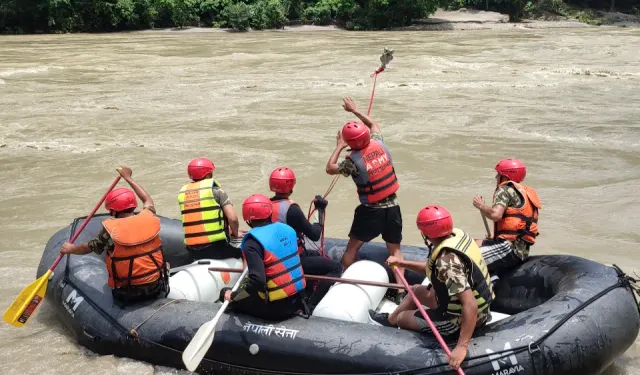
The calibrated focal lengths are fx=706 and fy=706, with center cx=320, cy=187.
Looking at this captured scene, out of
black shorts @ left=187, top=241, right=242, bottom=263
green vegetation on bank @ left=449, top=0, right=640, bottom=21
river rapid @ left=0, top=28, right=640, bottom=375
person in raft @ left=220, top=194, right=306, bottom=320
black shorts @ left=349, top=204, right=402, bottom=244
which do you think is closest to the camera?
person in raft @ left=220, top=194, right=306, bottom=320

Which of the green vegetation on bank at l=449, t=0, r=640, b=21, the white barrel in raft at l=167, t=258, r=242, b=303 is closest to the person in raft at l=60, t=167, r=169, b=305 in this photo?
the white barrel in raft at l=167, t=258, r=242, b=303

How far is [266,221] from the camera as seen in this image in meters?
3.94

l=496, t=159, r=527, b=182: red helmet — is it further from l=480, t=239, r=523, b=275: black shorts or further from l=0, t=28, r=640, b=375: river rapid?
l=0, t=28, r=640, b=375: river rapid

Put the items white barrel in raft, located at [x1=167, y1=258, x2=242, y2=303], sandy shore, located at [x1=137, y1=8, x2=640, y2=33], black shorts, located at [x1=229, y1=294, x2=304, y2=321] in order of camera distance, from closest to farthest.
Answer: black shorts, located at [x1=229, y1=294, x2=304, y2=321], white barrel in raft, located at [x1=167, y1=258, x2=242, y2=303], sandy shore, located at [x1=137, y1=8, x2=640, y2=33]

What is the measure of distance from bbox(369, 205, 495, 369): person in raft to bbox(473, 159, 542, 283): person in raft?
30.7 inches

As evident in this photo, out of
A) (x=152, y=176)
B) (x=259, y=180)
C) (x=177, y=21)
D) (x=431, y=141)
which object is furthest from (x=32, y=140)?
(x=177, y=21)

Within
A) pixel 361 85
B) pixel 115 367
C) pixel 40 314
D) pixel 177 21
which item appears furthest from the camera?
pixel 177 21

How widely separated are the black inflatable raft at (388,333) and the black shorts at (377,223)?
0.79 meters

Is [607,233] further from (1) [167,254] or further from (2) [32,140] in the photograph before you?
(2) [32,140]

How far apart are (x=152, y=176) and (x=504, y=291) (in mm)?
5787

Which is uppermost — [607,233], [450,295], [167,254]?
[450,295]

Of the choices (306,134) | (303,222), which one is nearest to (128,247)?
(303,222)

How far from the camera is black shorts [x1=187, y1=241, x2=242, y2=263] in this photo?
4.84m

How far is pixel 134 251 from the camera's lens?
4141 millimetres
